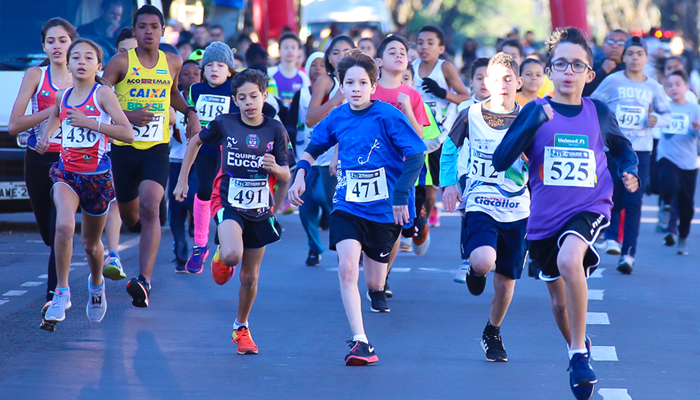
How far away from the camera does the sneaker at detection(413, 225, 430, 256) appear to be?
10.6 metres

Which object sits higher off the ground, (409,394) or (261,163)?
(261,163)

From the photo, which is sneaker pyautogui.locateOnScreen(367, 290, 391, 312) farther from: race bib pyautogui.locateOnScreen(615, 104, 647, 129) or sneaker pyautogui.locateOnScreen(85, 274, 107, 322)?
race bib pyautogui.locateOnScreen(615, 104, 647, 129)

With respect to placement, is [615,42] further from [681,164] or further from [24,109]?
[24,109]

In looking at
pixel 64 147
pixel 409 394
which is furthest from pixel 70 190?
pixel 409 394

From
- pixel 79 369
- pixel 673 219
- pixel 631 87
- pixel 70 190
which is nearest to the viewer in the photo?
pixel 79 369

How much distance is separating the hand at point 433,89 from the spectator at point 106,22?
3641mm

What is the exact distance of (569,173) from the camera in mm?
5949

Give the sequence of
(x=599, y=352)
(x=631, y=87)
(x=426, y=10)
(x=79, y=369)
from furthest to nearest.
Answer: (x=426, y=10)
(x=631, y=87)
(x=599, y=352)
(x=79, y=369)

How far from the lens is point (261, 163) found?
23.0ft

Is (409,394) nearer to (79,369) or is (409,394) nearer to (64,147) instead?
(79,369)

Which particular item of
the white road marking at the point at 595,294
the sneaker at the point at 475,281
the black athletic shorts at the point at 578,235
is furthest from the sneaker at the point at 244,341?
the white road marking at the point at 595,294

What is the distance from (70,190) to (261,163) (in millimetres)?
1307

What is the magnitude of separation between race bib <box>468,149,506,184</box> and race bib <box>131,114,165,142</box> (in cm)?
245

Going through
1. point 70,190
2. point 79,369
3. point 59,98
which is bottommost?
point 79,369
